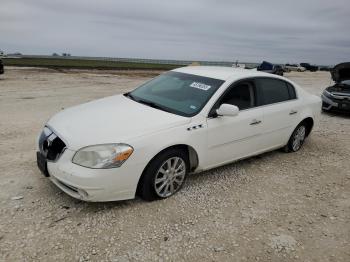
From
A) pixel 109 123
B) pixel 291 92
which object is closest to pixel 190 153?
pixel 109 123

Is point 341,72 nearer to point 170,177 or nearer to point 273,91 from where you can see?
point 273,91

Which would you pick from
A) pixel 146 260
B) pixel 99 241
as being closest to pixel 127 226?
pixel 99 241

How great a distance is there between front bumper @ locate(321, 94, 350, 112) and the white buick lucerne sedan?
5380mm

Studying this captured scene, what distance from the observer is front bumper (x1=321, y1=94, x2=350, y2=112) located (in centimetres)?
1031

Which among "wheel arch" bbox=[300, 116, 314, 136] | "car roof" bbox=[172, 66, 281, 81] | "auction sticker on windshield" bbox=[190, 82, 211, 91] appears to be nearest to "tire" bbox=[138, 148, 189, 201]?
"auction sticker on windshield" bbox=[190, 82, 211, 91]

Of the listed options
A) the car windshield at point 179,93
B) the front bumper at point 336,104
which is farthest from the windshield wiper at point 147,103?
the front bumper at point 336,104

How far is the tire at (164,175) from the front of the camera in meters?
3.81

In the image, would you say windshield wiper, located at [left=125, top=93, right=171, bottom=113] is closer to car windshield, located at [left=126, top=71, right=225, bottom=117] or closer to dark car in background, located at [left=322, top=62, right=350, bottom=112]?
car windshield, located at [left=126, top=71, right=225, bottom=117]

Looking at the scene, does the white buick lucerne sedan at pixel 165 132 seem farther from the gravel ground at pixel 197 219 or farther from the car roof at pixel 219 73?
the gravel ground at pixel 197 219

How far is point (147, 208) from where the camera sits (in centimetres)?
387

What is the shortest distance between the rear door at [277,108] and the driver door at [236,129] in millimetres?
156

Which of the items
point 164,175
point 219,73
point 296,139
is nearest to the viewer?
point 164,175

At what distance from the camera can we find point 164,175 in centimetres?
398

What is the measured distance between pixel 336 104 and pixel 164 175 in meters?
8.38
